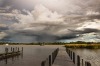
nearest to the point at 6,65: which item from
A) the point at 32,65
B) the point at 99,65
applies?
the point at 32,65

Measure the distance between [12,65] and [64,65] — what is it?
1132 cm

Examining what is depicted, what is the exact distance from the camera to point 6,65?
29.6m

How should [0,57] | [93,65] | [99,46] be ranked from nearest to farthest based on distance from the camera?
[93,65] → [0,57] → [99,46]

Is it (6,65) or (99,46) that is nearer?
(6,65)

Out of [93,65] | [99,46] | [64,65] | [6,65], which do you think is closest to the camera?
[64,65]

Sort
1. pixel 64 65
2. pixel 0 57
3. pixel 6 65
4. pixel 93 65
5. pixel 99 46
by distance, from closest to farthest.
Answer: pixel 64 65
pixel 93 65
pixel 6 65
pixel 0 57
pixel 99 46

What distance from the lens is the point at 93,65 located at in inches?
1073

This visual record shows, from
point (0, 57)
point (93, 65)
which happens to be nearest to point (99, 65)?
point (93, 65)

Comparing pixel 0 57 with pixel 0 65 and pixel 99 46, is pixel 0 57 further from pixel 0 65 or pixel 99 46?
pixel 99 46

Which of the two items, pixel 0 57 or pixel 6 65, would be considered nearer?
pixel 6 65

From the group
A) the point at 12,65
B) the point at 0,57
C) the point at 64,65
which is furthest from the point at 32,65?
the point at 0,57

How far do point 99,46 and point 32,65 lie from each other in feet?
211

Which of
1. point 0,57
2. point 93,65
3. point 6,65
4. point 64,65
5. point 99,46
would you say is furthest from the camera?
point 99,46

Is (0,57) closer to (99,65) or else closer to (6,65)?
(6,65)
